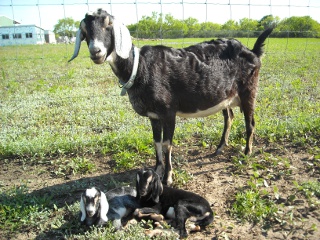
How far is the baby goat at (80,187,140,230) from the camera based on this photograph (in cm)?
321

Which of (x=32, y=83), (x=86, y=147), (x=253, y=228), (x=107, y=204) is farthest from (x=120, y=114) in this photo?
(x=32, y=83)

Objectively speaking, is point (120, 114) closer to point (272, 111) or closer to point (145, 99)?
point (145, 99)

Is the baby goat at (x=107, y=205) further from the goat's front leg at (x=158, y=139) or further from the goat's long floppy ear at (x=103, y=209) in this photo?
the goat's front leg at (x=158, y=139)

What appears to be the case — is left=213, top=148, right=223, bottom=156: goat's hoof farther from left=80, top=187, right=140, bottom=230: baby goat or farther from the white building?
the white building

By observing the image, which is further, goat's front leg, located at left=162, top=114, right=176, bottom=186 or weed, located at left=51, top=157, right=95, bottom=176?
weed, located at left=51, top=157, right=95, bottom=176

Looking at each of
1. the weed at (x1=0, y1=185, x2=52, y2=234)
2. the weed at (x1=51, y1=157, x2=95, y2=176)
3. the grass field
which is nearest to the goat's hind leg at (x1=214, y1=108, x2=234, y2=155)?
the grass field

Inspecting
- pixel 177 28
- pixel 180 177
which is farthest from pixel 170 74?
pixel 177 28

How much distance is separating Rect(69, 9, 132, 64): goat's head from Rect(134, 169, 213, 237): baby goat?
4.78 feet

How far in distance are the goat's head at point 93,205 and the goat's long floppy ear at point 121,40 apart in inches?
64.6

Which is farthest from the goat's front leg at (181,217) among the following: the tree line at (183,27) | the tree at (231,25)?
the tree at (231,25)

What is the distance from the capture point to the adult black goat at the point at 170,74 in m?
3.71

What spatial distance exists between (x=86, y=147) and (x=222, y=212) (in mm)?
2704

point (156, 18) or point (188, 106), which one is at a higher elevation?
point (156, 18)

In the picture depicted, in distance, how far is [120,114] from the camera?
666 cm
